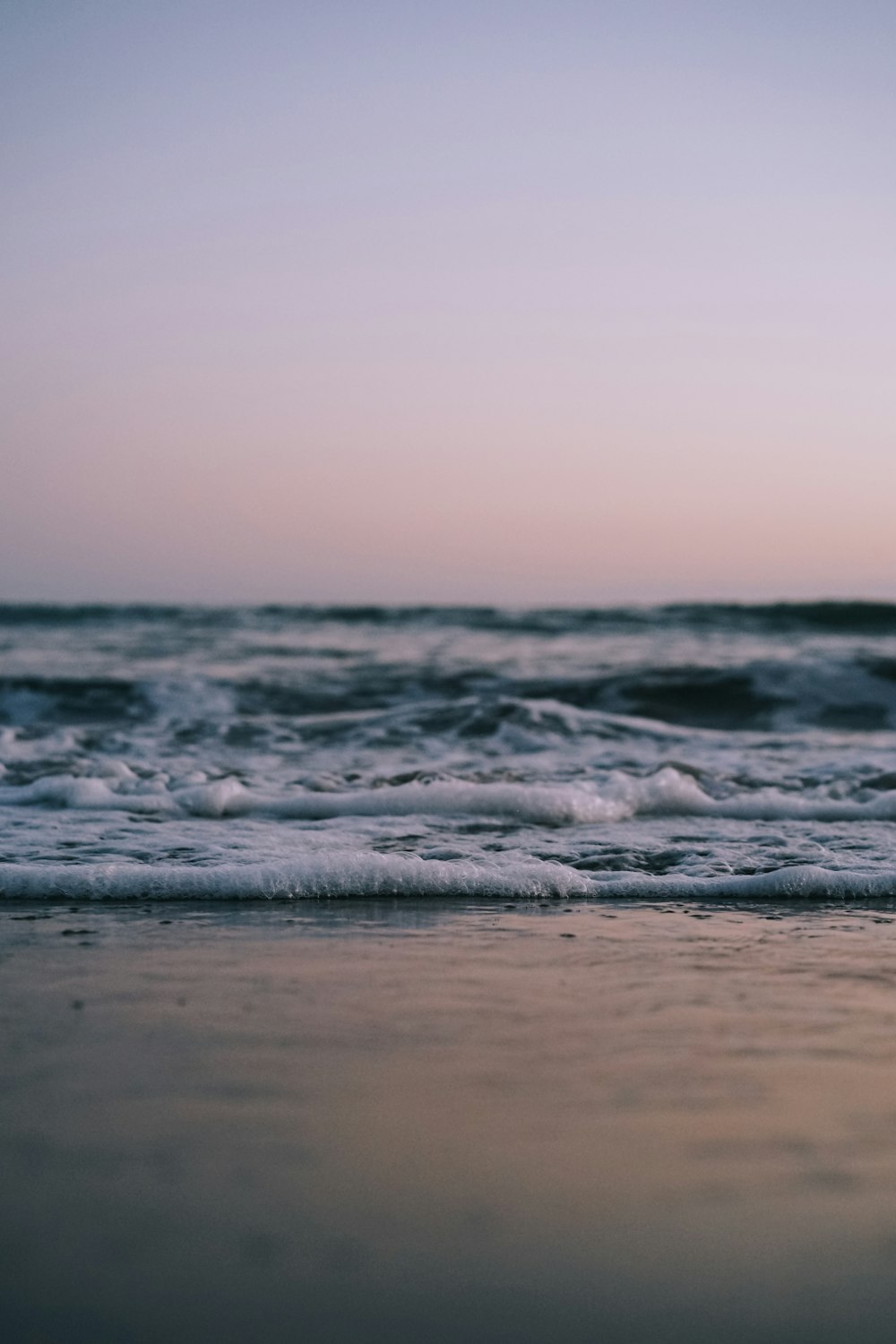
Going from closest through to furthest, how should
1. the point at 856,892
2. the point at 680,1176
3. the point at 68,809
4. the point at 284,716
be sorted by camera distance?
the point at 680,1176, the point at 856,892, the point at 68,809, the point at 284,716

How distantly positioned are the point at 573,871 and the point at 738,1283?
222cm

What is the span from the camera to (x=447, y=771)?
19.2ft

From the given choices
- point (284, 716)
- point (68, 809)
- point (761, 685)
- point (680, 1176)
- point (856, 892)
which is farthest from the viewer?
point (761, 685)

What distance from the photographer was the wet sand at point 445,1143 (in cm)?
123

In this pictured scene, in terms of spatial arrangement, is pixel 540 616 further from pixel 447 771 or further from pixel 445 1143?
pixel 445 1143

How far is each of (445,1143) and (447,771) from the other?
4.28 metres

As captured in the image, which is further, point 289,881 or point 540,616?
point 540,616

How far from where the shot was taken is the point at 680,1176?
58.5 inches

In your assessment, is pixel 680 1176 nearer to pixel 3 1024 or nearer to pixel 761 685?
pixel 3 1024

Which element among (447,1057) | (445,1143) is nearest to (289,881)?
(447,1057)

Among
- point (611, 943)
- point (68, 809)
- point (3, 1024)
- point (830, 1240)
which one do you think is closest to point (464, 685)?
point (68, 809)

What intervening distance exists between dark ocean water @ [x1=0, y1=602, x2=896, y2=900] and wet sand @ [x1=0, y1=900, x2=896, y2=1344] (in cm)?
76

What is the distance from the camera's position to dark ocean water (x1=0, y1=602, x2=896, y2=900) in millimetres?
3455

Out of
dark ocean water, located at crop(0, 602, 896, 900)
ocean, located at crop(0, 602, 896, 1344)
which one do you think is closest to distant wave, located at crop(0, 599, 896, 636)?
dark ocean water, located at crop(0, 602, 896, 900)
